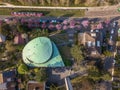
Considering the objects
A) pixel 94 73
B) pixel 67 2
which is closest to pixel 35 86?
pixel 94 73

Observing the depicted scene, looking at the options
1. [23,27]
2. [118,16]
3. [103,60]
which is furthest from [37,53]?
[118,16]

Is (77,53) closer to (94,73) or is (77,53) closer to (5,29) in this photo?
(94,73)

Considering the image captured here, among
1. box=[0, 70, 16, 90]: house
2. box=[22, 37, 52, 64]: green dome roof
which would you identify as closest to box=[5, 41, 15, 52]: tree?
box=[22, 37, 52, 64]: green dome roof

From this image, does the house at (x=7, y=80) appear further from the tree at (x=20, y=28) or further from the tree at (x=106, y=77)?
the tree at (x=106, y=77)

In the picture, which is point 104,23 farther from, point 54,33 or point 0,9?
point 0,9

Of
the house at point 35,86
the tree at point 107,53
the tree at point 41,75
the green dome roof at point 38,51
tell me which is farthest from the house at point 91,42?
the house at point 35,86

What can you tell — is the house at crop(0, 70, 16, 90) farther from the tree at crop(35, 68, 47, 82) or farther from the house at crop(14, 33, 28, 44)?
the house at crop(14, 33, 28, 44)
